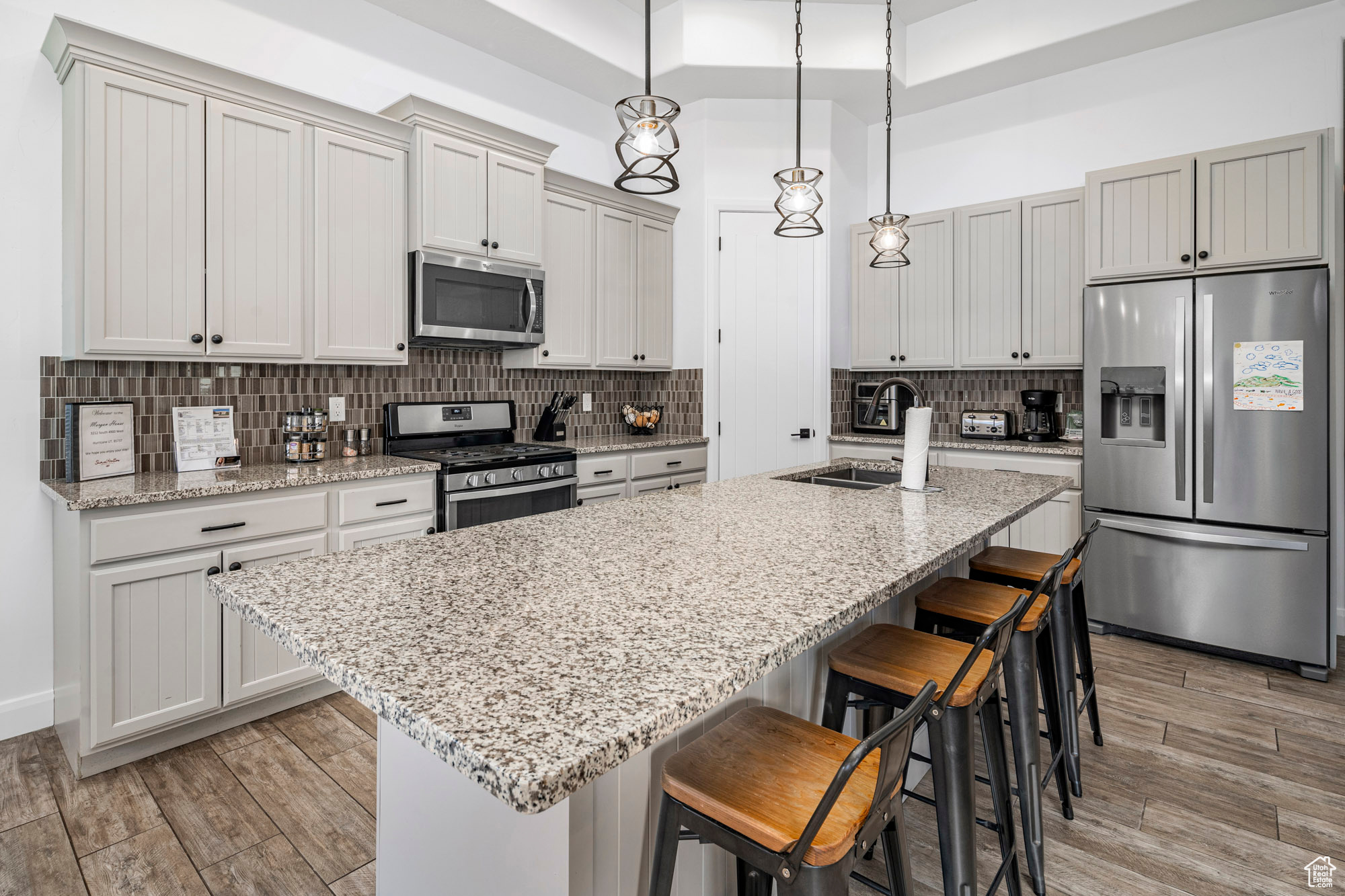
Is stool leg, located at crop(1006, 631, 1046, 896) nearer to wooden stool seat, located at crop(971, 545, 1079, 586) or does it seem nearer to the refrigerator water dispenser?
wooden stool seat, located at crop(971, 545, 1079, 586)

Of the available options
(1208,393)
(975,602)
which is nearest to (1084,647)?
(975,602)

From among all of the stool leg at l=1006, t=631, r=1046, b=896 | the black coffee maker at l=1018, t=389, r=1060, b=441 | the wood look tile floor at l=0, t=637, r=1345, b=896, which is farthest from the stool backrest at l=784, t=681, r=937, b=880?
the black coffee maker at l=1018, t=389, r=1060, b=441

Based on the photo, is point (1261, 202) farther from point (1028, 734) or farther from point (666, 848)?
point (666, 848)

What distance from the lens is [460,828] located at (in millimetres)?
1066

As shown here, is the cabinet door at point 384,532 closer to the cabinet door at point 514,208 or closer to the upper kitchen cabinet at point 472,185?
the upper kitchen cabinet at point 472,185

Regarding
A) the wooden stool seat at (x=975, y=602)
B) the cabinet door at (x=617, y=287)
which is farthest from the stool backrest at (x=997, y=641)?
the cabinet door at (x=617, y=287)

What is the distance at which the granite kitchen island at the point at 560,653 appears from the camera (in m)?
0.71

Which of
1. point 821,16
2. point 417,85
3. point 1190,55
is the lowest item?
point 417,85

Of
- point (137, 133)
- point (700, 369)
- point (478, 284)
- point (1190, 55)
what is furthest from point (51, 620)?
point (1190, 55)

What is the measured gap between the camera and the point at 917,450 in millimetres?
2299

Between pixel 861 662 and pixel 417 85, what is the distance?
3.58 metres

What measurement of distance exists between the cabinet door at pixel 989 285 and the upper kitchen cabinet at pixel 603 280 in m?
1.88

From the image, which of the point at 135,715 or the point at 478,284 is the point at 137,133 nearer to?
the point at 478,284

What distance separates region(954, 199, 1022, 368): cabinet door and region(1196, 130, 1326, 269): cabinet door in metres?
0.94
